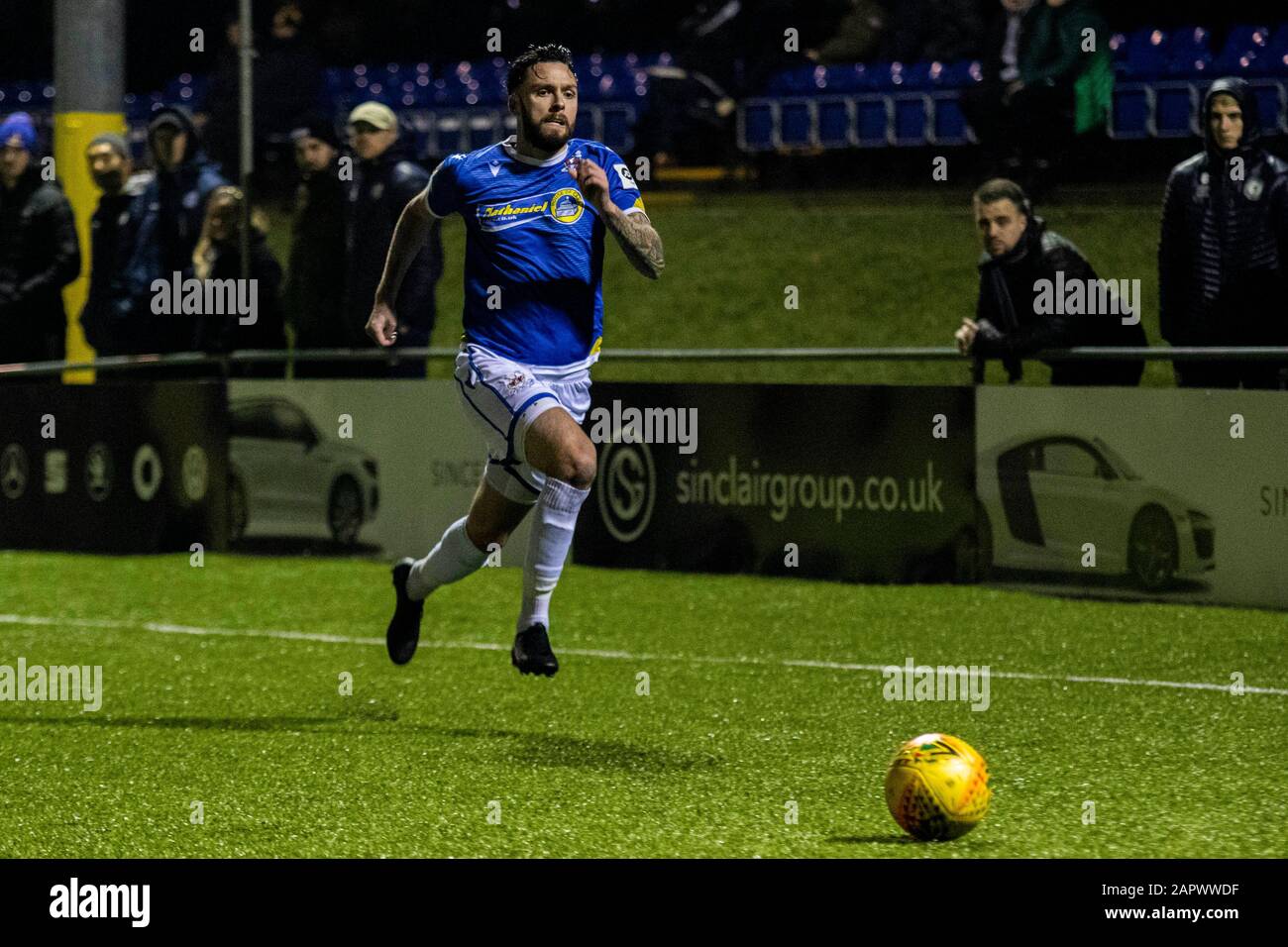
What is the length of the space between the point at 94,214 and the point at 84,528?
200cm

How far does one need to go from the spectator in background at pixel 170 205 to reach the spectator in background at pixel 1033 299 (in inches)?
200

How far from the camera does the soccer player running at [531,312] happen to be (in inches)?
279

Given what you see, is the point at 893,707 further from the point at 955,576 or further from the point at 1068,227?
the point at 1068,227

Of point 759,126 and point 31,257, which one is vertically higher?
point 759,126

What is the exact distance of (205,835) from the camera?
5688mm

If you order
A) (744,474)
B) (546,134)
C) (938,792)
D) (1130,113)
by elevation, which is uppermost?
(1130,113)

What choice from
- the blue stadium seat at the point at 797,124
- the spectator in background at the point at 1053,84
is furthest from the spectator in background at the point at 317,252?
the blue stadium seat at the point at 797,124

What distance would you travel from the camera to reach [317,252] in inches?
502

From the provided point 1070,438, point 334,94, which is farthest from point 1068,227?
point 334,94

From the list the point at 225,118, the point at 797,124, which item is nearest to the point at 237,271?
the point at 225,118

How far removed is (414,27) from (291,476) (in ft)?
32.7

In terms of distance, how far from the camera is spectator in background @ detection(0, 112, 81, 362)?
13.5 metres

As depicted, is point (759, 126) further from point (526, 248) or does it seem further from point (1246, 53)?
point (526, 248)

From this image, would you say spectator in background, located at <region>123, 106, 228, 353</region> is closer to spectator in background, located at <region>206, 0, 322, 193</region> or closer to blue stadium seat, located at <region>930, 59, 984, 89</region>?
spectator in background, located at <region>206, 0, 322, 193</region>
